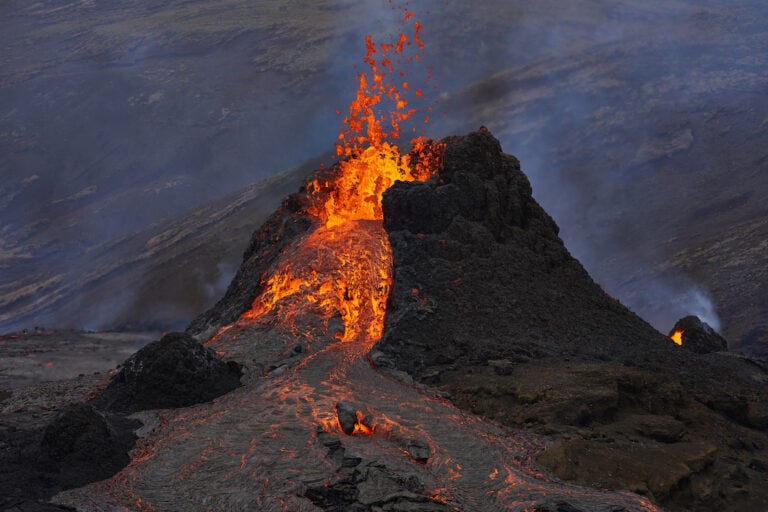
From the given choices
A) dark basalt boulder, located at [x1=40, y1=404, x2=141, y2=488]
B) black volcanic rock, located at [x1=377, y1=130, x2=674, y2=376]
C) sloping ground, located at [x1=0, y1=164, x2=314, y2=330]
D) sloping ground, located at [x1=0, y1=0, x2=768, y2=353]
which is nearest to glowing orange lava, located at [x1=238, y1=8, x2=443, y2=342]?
black volcanic rock, located at [x1=377, y1=130, x2=674, y2=376]

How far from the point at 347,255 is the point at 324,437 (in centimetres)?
733

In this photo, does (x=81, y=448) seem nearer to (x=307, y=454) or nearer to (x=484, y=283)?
(x=307, y=454)

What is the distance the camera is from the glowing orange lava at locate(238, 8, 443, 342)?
55.4 ft

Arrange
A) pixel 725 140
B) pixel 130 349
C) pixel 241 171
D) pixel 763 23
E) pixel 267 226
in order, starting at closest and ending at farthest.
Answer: pixel 267 226 < pixel 130 349 < pixel 725 140 < pixel 763 23 < pixel 241 171

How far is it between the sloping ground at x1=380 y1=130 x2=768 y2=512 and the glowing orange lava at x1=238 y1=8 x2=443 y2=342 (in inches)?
24.0

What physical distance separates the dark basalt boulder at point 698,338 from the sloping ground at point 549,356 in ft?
7.38

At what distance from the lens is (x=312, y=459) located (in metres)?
10.5

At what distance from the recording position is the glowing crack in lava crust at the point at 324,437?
9.66m

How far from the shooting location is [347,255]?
1791 centimetres

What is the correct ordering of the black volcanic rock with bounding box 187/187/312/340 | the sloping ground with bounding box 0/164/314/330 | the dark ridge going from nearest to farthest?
the dark ridge
the black volcanic rock with bounding box 187/187/312/340
the sloping ground with bounding box 0/164/314/330

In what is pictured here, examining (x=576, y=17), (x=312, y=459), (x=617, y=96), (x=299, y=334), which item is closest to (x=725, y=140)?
(x=617, y=96)

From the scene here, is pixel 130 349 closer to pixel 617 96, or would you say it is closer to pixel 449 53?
pixel 617 96

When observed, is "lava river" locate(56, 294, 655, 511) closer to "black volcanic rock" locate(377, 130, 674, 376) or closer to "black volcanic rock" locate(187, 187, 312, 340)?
"black volcanic rock" locate(377, 130, 674, 376)

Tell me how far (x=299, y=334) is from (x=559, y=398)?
5.80m
